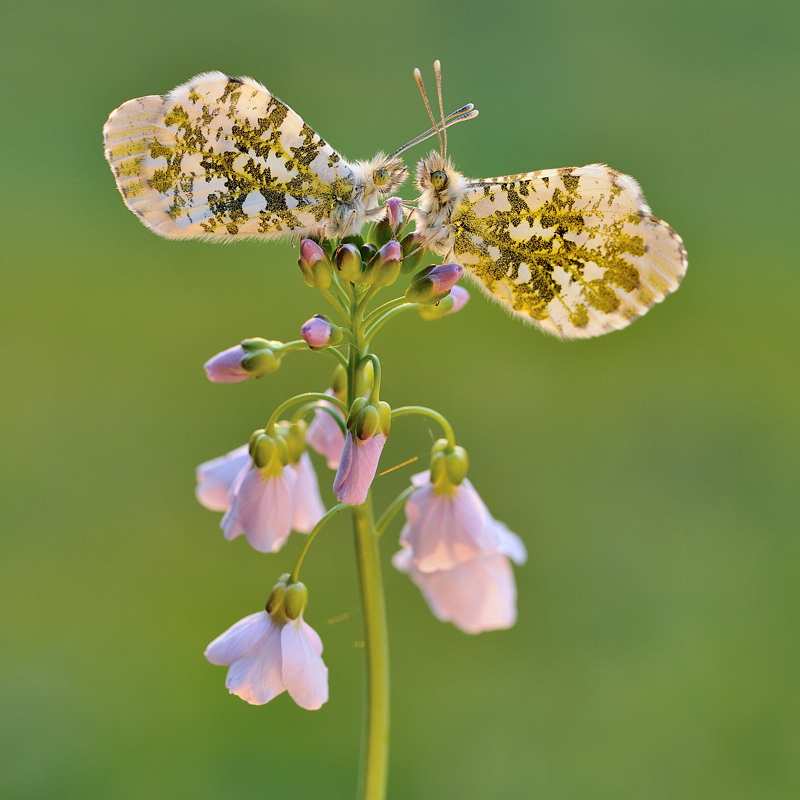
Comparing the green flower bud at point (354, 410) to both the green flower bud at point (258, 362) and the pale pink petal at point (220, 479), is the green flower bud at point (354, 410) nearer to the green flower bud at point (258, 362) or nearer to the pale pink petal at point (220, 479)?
the green flower bud at point (258, 362)

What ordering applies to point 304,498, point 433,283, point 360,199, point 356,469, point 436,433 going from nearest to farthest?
point 356,469, point 433,283, point 360,199, point 304,498, point 436,433

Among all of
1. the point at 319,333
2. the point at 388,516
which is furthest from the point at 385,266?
the point at 388,516

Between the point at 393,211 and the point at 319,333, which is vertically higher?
the point at 393,211

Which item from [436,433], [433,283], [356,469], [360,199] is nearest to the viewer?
[356,469]

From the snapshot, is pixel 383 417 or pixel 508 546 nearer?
pixel 383 417

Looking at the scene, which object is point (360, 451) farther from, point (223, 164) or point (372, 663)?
point (223, 164)

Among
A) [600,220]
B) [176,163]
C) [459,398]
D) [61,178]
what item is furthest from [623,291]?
[61,178]

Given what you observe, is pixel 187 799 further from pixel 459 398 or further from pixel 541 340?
pixel 541 340

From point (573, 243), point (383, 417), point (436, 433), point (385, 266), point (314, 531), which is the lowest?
point (314, 531)

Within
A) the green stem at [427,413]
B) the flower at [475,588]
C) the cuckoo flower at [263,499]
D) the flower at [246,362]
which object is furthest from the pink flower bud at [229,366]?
the flower at [475,588]
